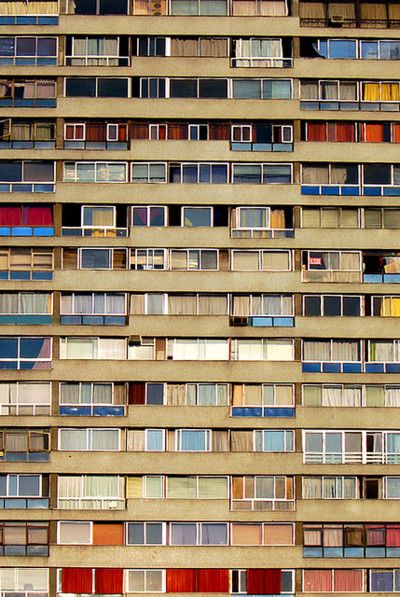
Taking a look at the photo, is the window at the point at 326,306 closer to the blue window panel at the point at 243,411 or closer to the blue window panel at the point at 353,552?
the blue window panel at the point at 243,411

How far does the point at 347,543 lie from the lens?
4328 centimetres

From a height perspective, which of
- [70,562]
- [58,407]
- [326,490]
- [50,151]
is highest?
[50,151]

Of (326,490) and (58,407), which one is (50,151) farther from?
(326,490)

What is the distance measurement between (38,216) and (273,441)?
14.0 meters

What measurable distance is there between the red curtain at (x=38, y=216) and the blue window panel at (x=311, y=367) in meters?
12.6

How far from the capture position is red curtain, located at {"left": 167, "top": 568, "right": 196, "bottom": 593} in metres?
43.0

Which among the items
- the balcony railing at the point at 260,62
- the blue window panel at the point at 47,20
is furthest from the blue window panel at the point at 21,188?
the balcony railing at the point at 260,62

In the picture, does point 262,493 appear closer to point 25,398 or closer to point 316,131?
point 25,398

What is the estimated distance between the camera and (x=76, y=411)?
144ft

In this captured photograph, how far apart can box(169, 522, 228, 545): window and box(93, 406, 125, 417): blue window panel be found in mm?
5103

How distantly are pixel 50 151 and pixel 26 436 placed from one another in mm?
12349

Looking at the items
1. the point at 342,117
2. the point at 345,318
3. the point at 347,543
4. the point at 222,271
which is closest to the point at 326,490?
the point at 347,543

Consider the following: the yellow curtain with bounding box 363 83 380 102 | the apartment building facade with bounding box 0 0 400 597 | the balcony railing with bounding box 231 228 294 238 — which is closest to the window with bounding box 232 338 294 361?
the apartment building facade with bounding box 0 0 400 597

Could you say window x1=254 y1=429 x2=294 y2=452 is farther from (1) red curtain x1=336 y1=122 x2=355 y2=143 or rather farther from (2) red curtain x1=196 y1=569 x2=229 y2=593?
(1) red curtain x1=336 y1=122 x2=355 y2=143
